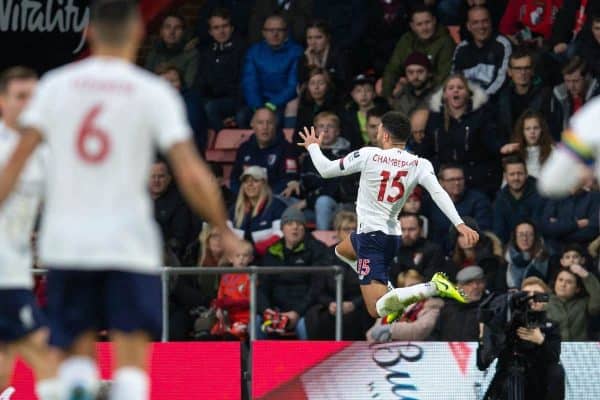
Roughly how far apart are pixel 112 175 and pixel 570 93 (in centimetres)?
963

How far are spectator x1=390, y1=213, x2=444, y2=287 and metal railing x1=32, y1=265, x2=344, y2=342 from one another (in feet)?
1.89

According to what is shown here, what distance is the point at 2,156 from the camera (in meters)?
9.70

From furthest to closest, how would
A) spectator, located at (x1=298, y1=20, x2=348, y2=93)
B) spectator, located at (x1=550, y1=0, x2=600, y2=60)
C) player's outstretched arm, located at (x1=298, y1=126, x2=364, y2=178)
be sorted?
1. spectator, located at (x1=298, y1=20, x2=348, y2=93)
2. spectator, located at (x1=550, y1=0, x2=600, y2=60)
3. player's outstretched arm, located at (x1=298, y1=126, x2=364, y2=178)

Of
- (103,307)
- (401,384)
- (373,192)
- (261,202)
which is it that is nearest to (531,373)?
(401,384)

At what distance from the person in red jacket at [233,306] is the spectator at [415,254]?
4.65 feet

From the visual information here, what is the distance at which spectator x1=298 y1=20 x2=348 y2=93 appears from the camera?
17.6 m

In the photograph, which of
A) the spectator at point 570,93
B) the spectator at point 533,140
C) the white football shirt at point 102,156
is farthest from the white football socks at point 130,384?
the spectator at point 570,93

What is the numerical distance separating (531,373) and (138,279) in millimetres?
5841

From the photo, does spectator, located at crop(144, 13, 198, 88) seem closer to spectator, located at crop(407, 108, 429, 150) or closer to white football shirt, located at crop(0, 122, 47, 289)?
spectator, located at crop(407, 108, 429, 150)

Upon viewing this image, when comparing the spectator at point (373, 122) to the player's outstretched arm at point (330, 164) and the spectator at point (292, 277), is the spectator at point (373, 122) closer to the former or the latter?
the spectator at point (292, 277)

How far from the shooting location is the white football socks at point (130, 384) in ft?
25.9

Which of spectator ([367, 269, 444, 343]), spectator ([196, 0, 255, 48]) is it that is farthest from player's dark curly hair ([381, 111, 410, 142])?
spectator ([196, 0, 255, 48])

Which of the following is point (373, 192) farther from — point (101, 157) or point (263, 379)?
point (101, 157)

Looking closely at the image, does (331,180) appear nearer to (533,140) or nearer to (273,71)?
(273,71)
